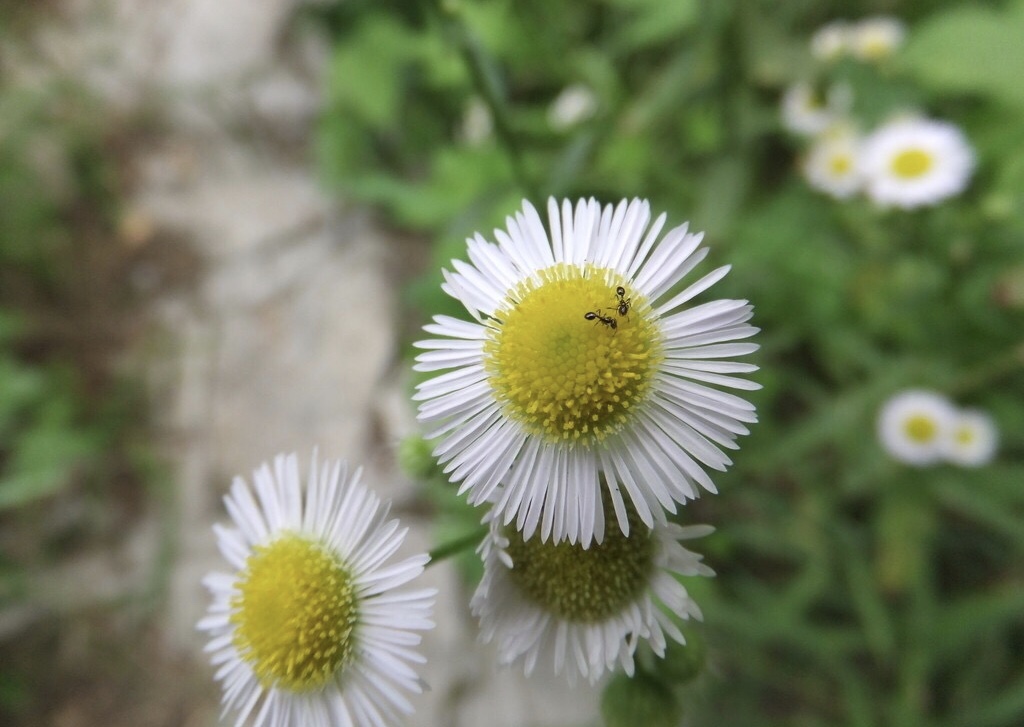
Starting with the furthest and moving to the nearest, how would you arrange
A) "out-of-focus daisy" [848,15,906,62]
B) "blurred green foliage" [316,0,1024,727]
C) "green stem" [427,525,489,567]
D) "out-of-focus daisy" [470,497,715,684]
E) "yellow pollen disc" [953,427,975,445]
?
1. "out-of-focus daisy" [848,15,906,62]
2. "yellow pollen disc" [953,427,975,445]
3. "blurred green foliage" [316,0,1024,727]
4. "green stem" [427,525,489,567]
5. "out-of-focus daisy" [470,497,715,684]

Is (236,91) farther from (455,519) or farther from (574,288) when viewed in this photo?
(574,288)

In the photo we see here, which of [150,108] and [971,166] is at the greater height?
[150,108]

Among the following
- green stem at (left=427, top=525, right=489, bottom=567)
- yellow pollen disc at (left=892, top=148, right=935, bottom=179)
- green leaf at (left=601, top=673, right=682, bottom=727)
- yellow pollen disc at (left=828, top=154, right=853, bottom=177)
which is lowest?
green leaf at (left=601, top=673, right=682, bottom=727)

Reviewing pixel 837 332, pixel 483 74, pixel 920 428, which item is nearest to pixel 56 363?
pixel 483 74

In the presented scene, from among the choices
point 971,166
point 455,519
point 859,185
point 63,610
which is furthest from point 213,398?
point 971,166

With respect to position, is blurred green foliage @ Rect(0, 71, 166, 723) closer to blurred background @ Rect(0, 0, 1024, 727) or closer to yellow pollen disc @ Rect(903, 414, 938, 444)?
blurred background @ Rect(0, 0, 1024, 727)

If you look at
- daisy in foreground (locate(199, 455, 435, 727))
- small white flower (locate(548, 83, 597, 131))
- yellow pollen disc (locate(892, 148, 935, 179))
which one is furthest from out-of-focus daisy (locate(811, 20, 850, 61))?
daisy in foreground (locate(199, 455, 435, 727))

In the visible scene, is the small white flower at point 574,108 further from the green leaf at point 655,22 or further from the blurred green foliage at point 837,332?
the green leaf at point 655,22
